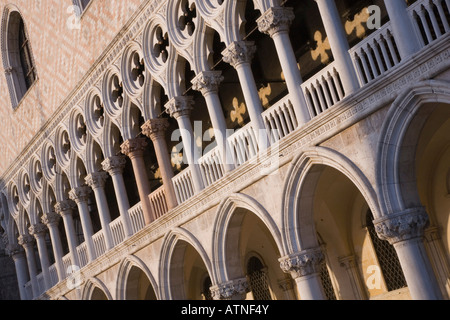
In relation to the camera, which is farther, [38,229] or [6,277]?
[6,277]

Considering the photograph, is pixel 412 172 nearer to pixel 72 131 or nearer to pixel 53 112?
pixel 72 131

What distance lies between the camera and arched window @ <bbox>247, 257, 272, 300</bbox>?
13922 millimetres

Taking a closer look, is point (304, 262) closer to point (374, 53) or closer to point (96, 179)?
point (374, 53)

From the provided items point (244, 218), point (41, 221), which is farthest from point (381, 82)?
point (41, 221)

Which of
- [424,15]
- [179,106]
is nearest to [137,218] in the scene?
[179,106]

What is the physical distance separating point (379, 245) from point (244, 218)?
2352 mm

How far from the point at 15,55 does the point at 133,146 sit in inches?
312

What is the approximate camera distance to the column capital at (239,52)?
10.1 metres

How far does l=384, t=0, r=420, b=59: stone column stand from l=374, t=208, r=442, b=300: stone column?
1.72 m

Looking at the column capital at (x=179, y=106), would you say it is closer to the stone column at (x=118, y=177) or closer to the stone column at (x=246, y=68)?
the stone column at (x=246, y=68)

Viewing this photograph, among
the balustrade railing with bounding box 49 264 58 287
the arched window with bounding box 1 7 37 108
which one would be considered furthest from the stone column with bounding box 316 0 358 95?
the arched window with bounding box 1 7 37 108

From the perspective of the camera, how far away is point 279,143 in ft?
30.9

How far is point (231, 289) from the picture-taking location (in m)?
10.8

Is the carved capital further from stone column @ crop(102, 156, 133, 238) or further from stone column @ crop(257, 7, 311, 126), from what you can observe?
stone column @ crop(257, 7, 311, 126)
